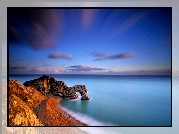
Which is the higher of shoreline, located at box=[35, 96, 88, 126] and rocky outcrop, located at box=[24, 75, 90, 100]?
rocky outcrop, located at box=[24, 75, 90, 100]

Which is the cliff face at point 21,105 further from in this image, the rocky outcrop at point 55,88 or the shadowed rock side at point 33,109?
the rocky outcrop at point 55,88

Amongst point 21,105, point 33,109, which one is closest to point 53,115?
point 33,109

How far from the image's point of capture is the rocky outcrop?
3.09 meters

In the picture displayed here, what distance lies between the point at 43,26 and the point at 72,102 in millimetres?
953

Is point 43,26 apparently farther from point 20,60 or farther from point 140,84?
point 140,84

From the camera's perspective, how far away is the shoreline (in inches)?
121

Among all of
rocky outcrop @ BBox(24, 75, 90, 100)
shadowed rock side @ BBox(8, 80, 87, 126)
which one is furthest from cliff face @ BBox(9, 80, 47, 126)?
rocky outcrop @ BBox(24, 75, 90, 100)

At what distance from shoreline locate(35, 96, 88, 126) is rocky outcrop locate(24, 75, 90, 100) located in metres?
0.12

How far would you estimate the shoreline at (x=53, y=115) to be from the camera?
3.08 metres

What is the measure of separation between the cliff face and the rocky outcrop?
Result: 10 centimetres

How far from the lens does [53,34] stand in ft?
10.0

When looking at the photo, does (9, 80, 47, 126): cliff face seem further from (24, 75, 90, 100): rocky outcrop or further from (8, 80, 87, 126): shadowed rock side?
(24, 75, 90, 100): rocky outcrop

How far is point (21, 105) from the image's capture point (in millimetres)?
3104

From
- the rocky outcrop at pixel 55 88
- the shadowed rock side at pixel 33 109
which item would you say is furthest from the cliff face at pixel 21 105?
the rocky outcrop at pixel 55 88
